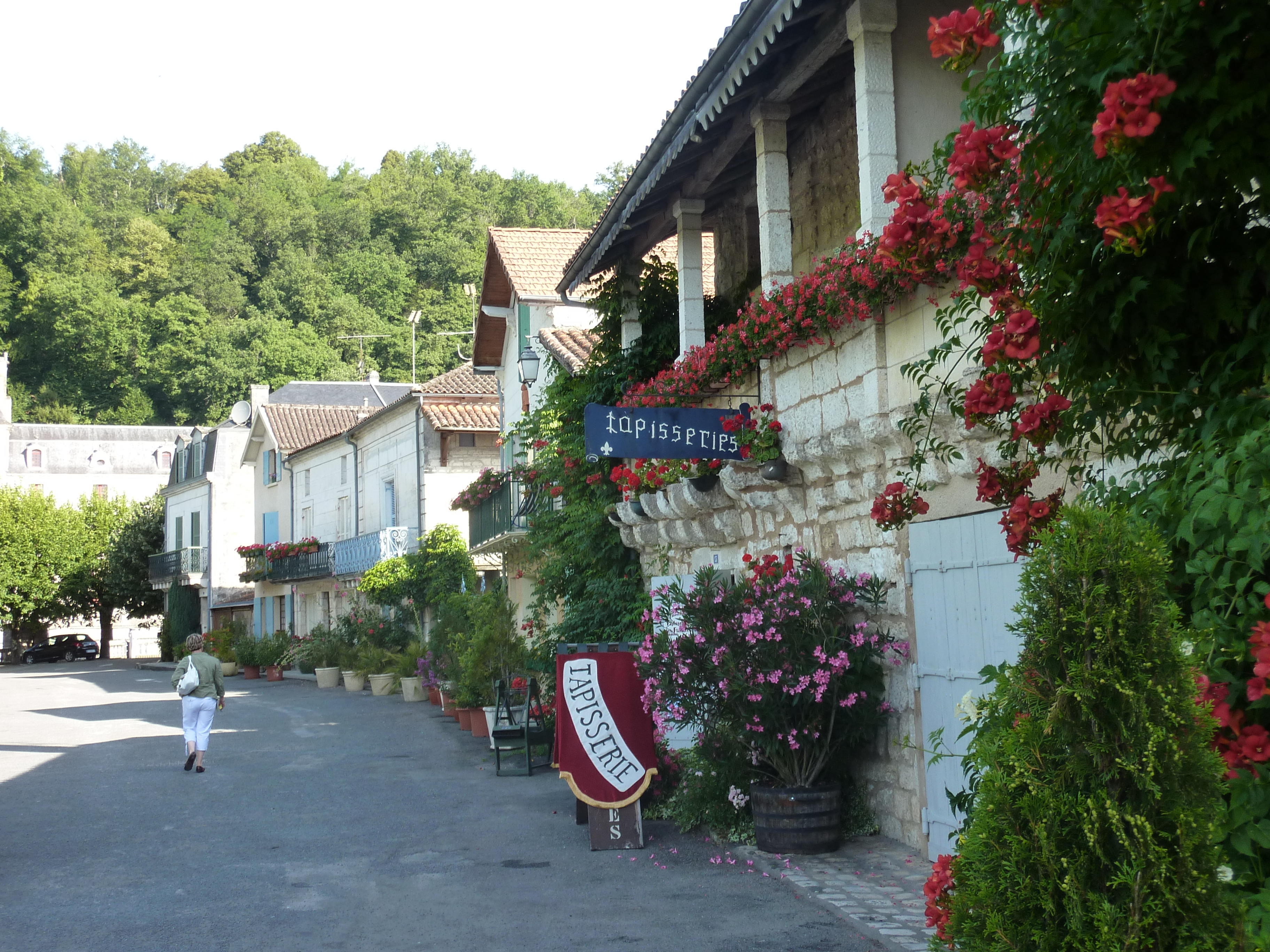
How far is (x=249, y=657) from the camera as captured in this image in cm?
3403

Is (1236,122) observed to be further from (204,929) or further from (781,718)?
(204,929)

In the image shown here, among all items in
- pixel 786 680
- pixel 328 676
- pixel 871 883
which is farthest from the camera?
pixel 328 676

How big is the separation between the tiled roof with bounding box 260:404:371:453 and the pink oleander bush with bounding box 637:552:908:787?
34018 millimetres

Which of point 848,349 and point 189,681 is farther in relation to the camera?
point 189,681

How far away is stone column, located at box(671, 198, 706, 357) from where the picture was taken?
32.6ft

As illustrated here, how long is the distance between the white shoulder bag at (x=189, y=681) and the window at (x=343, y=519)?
2229 centimetres

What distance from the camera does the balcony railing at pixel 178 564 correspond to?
46156 millimetres

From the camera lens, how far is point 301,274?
61250 mm

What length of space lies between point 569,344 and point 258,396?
93.5 ft

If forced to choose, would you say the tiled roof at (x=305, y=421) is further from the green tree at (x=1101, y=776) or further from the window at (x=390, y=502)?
the green tree at (x=1101, y=776)

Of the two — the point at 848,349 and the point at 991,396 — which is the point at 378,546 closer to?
the point at 848,349

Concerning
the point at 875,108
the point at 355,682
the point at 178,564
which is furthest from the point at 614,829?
the point at 178,564

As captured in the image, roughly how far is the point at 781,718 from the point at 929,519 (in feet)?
4.88

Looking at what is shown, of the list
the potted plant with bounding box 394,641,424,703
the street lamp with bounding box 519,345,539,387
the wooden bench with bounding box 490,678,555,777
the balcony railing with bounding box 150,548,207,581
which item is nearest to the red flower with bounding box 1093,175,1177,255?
the wooden bench with bounding box 490,678,555,777
